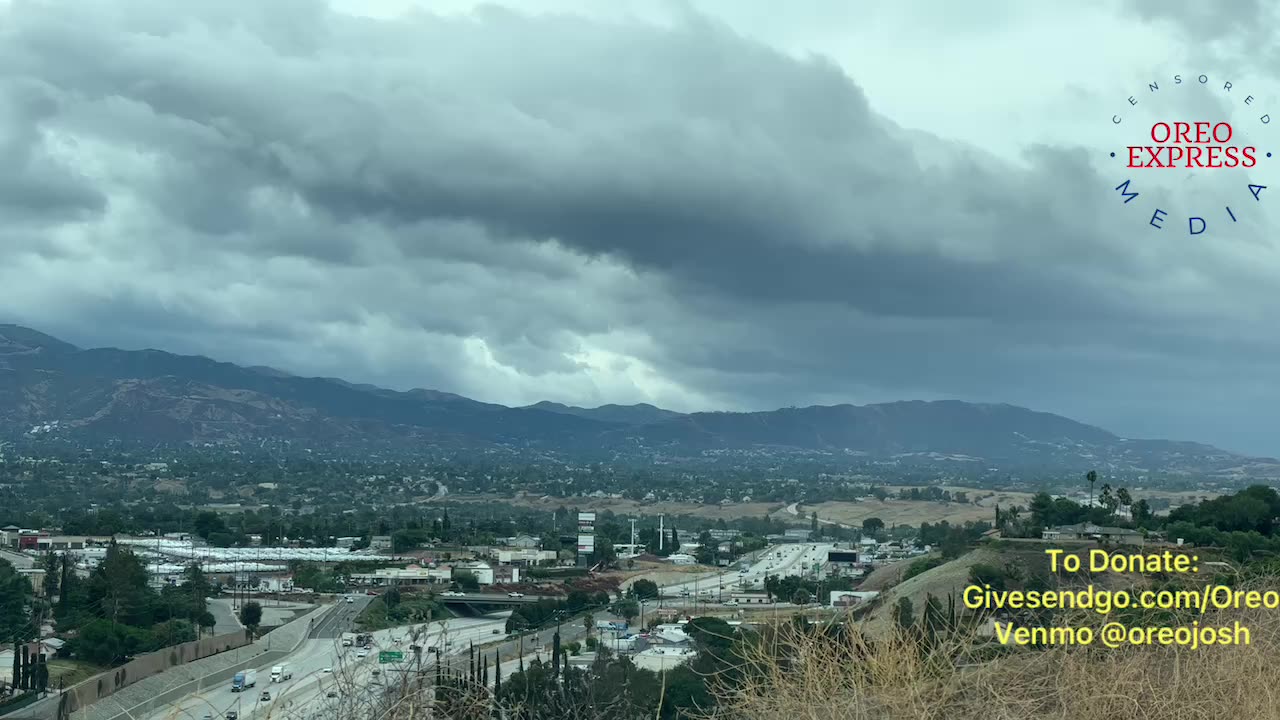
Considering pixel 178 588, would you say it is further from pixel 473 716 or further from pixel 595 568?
pixel 473 716

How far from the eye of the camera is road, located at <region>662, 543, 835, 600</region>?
4104 inches

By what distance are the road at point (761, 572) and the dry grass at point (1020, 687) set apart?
264 ft

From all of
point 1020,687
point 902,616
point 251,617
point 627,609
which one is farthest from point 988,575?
point 1020,687

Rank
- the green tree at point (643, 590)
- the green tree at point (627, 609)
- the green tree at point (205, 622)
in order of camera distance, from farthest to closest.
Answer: the green tree at point (643, 590) → the green tree at point (627, 609) → the green tree at point (205, 622)

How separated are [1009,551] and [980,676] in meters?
59.6

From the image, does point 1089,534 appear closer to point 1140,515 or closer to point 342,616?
point 1140,515

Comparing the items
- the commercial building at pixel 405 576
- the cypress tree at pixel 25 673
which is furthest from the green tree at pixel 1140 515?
the cypress tree at pixel 25 673

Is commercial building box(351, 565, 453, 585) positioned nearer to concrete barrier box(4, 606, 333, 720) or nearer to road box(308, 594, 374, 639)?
road box(308, 594, 374, 639)

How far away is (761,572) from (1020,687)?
108320 millimetres

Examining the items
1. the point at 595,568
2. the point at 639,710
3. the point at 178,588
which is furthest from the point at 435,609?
the point at 639,710

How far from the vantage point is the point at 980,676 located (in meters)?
13.5

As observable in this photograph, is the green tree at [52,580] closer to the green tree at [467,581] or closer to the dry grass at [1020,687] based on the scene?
the green tree at [467,581]

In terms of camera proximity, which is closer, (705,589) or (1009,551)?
(1009,551)

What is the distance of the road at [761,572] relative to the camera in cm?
10425
